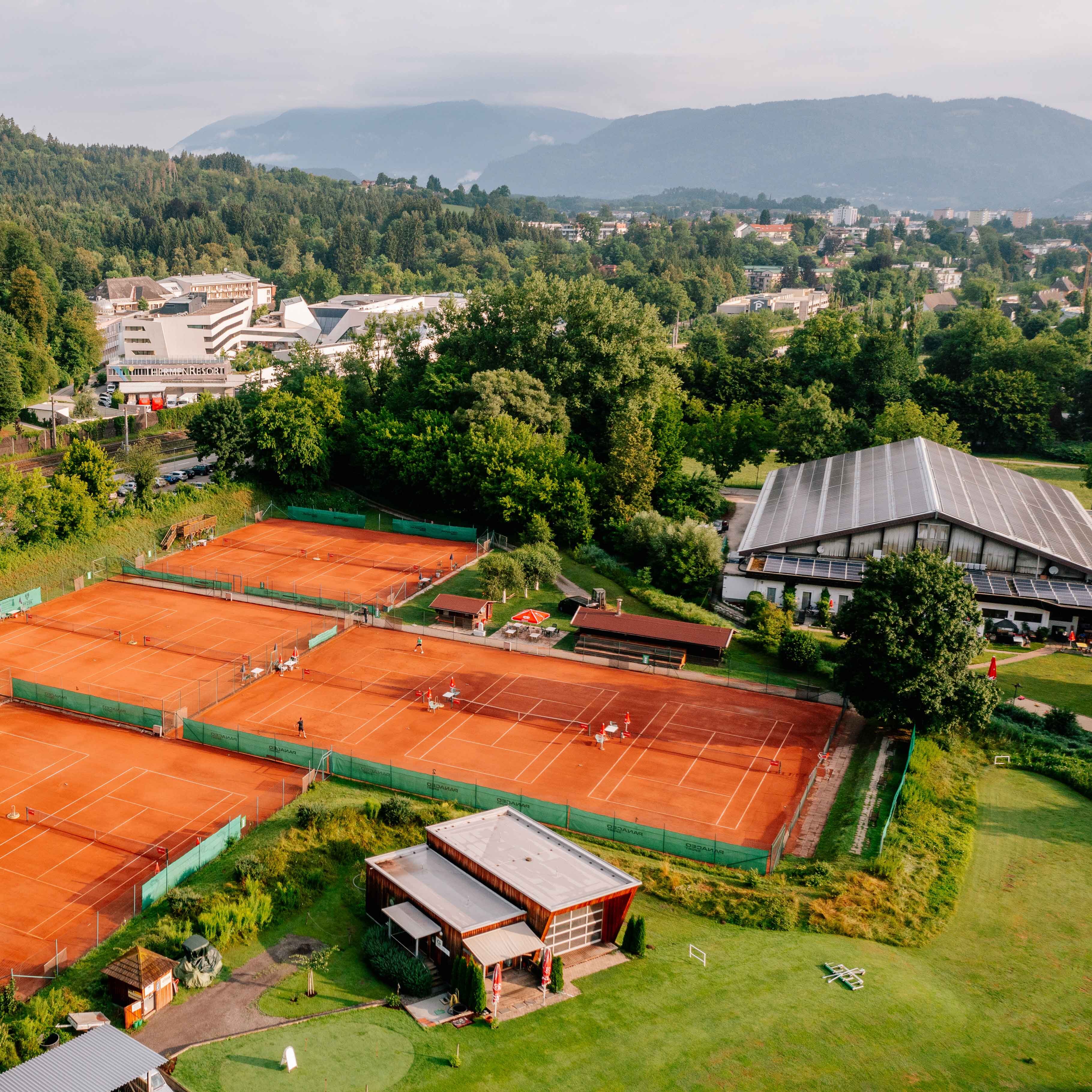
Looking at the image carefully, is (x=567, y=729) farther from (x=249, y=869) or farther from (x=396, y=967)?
(x=396, y=967)

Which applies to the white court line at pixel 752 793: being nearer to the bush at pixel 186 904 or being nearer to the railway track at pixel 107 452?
the bush at pixel 186 904

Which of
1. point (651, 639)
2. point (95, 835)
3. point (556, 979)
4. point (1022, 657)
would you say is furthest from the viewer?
A: point (1022, 657)

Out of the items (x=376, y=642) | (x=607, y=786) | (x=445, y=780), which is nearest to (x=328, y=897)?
(x=445, y=780)

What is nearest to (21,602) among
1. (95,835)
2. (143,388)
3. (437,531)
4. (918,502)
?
(95,835)

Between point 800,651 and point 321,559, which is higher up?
point 321,559

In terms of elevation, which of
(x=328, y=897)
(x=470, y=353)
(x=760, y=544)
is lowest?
(x=328, y=897)

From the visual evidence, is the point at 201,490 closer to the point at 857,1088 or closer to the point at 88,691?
the point at 88,691

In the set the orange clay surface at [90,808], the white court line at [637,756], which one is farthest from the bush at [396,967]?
the white court line at [637,756]
